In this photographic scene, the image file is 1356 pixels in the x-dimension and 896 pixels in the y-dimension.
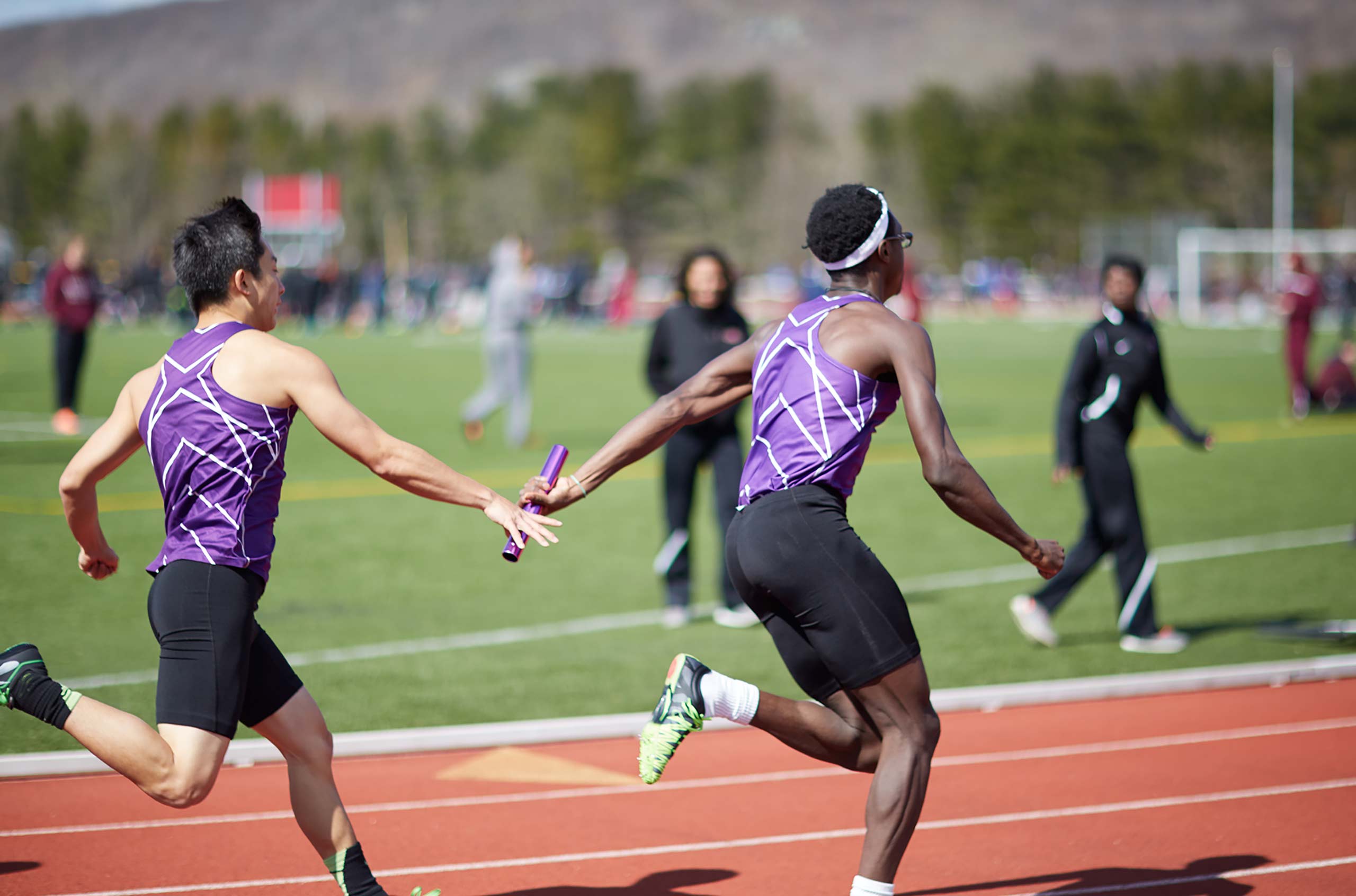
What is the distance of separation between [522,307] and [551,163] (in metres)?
105

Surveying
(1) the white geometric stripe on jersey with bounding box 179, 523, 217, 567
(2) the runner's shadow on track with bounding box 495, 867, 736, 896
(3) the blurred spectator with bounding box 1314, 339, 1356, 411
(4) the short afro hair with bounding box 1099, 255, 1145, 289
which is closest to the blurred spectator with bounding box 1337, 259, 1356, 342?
(3) the blurred spectator with bounding box 1314, 339, 1356, 411

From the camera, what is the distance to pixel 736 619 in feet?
31.1

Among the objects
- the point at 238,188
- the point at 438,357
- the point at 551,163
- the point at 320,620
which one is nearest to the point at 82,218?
the point at 238,188

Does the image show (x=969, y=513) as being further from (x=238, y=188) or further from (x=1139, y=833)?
(x=238, y=188)

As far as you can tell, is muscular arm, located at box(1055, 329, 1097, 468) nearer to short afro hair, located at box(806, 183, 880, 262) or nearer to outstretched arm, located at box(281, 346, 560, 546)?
short afro hair, located at box(806, 183, 880, 262)

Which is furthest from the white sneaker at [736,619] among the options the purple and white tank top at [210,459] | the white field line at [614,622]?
the purple and white tank top at [210,459]

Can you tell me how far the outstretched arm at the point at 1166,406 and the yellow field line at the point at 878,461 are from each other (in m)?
7.68

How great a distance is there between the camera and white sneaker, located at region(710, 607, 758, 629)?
9398mm

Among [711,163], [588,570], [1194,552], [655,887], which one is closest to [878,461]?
[1194,552]

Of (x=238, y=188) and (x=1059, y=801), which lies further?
(x=238, y=188)

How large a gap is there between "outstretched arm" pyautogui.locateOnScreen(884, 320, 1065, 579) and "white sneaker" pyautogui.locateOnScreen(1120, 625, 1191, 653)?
4.76 meters

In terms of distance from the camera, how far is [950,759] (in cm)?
671

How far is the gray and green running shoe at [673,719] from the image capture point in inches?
170

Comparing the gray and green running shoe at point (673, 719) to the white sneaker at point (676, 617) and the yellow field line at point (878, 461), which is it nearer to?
the white sneaker at point (676, 617)
